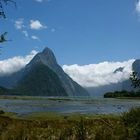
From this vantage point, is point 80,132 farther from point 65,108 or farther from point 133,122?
point 65,108

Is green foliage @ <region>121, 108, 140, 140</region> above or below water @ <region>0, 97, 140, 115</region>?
below

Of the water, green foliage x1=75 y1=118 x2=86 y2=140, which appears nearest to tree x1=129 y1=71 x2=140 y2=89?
green foliage x1=75 y1=118 x2=86 y2=140

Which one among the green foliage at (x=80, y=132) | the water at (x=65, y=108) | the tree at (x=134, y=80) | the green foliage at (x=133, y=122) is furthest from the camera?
the water at (x=65, y=108)

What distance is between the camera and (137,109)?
12.3 m

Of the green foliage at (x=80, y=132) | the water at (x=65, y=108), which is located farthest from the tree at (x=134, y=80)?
the water at (x=65, y=108)

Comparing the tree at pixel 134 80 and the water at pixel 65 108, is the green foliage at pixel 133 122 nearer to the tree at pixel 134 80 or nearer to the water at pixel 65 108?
the tree at pixel 134 80

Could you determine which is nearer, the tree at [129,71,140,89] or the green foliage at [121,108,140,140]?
the tree at [129,71,140,89]

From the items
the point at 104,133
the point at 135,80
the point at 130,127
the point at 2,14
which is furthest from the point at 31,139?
the point at 2,14

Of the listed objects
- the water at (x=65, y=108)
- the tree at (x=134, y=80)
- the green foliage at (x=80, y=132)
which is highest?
the water at (x=65, y=108)

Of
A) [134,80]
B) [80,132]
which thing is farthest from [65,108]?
[134,80]

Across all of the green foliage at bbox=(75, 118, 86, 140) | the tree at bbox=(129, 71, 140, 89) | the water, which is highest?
the water

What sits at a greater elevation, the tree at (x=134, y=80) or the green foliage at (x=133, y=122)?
the tree at (x=134, y=80)

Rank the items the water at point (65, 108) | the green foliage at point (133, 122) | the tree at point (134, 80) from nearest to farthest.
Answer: the tree at point (134, 80) → the green foliage at point (133, 122) → the water at point (65, 108)

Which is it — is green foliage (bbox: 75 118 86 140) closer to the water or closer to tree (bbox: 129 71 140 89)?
tree (bbox: 129 71 140 89)
